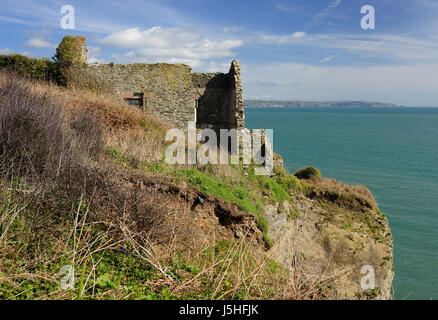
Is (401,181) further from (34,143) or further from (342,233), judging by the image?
(34,143)

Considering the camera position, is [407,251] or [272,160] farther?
[407,251]

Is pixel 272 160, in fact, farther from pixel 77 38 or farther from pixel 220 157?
pixel 77 38

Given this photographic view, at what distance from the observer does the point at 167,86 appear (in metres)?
21.7

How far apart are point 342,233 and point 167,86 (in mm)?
12979

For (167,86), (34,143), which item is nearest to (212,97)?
(167,86)

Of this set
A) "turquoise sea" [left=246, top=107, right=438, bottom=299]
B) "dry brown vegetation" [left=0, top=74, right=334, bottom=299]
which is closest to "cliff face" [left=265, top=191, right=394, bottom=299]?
"turquoise sea" [left=246, top=107, right=438, bottom=299]

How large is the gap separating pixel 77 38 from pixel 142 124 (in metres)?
7.92

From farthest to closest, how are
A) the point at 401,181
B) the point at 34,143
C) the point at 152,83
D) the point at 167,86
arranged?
the point at 401,181
the point at 167,86
the point at 152,83
the point at 34,143

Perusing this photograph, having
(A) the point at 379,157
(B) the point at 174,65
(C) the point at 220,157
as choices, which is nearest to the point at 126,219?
(C) the point at 220,157

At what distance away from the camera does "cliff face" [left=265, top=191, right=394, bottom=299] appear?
1642 centimetres

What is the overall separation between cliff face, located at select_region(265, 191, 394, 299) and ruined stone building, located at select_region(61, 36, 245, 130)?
6.24 metres

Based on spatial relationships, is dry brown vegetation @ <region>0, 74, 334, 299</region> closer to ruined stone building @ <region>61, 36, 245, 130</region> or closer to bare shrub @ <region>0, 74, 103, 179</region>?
bare shrub @ <region>0, 74, 103, 179</region>

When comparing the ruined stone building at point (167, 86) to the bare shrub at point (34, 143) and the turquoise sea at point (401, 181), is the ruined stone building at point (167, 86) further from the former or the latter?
the bare shrub at point (34, 143)

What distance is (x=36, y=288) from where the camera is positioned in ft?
16.0
